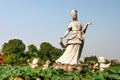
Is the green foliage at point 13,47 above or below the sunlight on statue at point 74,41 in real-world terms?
above

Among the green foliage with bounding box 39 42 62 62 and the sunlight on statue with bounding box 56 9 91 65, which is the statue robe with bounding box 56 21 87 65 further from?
the green foliage with bounding box 39 42 62 62

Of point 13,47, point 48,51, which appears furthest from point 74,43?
point 48,51

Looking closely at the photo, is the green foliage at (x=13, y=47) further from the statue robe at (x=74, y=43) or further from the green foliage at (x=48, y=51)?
the statue robe at (x=74, y=43)

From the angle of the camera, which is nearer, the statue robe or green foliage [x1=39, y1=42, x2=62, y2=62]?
the statue robe

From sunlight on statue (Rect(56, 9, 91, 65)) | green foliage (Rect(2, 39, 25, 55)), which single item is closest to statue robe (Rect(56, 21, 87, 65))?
sunlight on statue (Rect(56, 9, 91, 65))

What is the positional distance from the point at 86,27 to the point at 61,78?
7229 mm

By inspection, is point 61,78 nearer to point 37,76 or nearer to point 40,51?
point 37,76

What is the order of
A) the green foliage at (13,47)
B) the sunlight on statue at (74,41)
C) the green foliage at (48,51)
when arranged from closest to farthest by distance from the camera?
1. the sunlight on statue at (74,41)
2. the green foliage at (13,47)
3. the green foliage at (48,51)

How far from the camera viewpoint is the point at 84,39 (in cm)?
1073

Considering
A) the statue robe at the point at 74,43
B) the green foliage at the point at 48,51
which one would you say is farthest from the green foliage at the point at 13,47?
the statue robe at the point at 74,43

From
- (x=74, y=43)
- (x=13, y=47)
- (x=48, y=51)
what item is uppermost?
(x=13, y=47)

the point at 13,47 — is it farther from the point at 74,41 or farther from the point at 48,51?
the point at 74,41

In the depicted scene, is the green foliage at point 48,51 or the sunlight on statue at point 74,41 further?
the green foliage at point 48,51

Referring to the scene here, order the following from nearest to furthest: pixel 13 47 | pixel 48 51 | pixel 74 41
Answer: pixel 74 41 < pixel 13 47 < pixel 48 51
